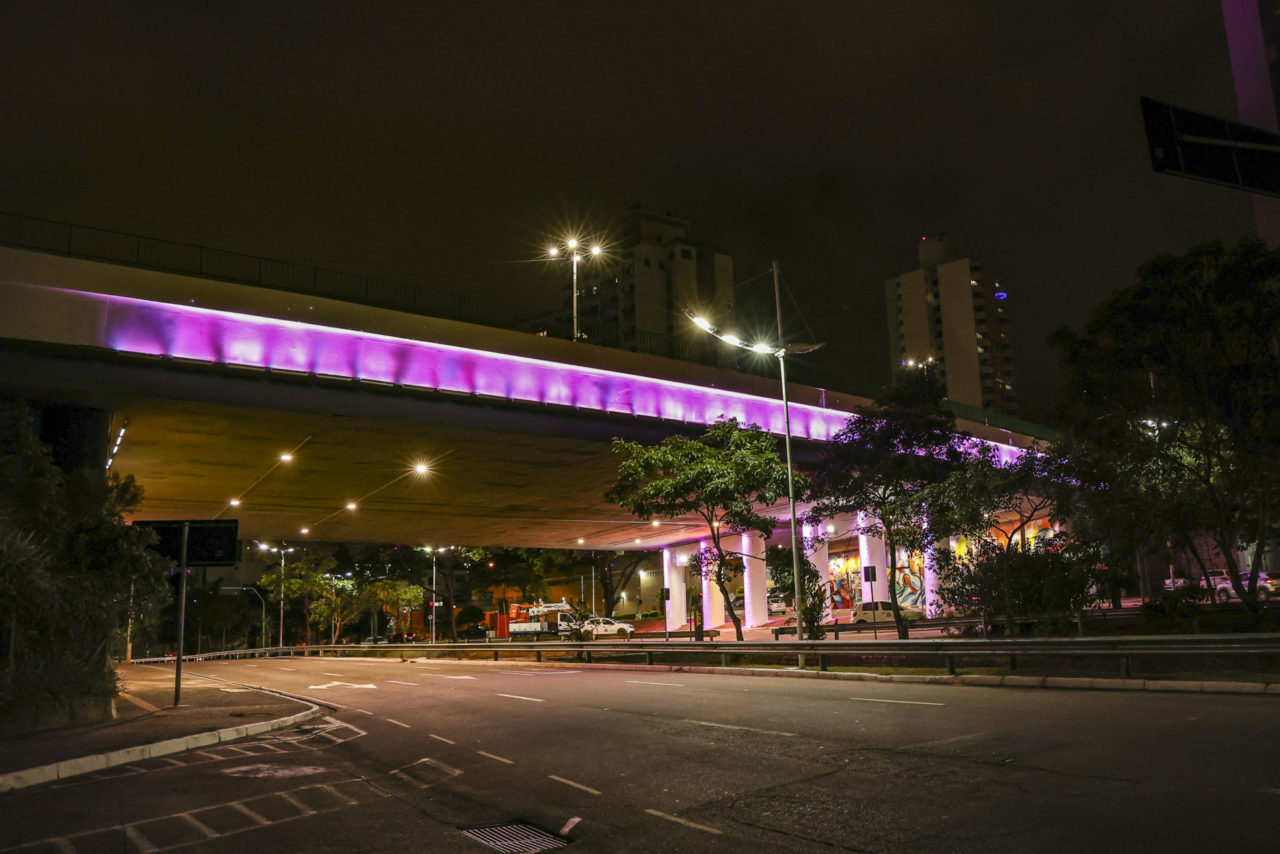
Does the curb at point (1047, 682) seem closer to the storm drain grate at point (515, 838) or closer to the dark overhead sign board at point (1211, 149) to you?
the dark overhead sign board at point (1211, 149)

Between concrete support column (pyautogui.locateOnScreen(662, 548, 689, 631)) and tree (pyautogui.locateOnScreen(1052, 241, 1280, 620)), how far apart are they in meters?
41.2

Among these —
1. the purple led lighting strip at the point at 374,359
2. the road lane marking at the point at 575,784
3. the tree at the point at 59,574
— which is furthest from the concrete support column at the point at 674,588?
the road lane marking at the point at 575,784

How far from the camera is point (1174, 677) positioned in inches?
595

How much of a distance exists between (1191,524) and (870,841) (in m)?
20.0

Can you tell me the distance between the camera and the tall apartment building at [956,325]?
13412 cm

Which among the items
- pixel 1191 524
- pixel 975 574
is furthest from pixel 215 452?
pixel 1191 524

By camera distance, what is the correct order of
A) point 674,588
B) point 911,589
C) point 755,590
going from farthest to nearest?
point 674,588, point 911,589, point 755,590

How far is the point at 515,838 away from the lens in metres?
6.99

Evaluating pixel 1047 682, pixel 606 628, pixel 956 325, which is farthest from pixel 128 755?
pixel 956 325

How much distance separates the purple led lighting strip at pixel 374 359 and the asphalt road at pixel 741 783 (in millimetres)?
12821

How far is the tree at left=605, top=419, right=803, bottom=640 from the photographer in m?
28.2

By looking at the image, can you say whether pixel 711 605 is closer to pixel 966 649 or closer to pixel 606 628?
pixel 606 628

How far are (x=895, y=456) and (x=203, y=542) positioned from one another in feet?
64.5

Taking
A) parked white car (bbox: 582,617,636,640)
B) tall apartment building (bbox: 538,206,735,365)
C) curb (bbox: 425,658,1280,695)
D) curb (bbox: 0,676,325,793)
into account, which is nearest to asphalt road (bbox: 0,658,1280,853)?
curb (bbox: 0,676,325,793)
